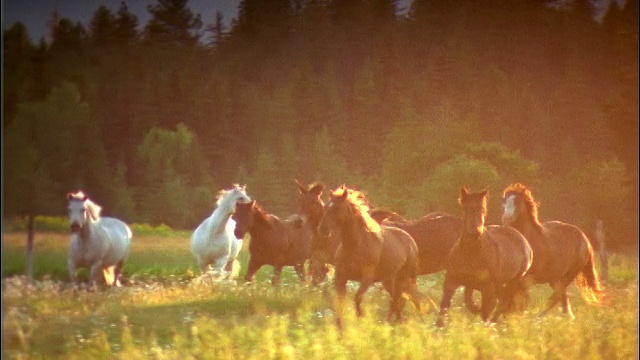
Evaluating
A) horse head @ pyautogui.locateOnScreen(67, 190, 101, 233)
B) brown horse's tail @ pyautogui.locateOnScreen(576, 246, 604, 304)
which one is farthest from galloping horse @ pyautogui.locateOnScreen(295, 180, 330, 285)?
brown horse's tail @ pyautogui.locateOnScreen(576, 246, 604, 304)

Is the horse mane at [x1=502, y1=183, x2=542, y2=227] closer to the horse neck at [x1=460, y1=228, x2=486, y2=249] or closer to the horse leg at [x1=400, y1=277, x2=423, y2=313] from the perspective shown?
the horse neck at [x1=460, y1=228, x2=486, y2=249]

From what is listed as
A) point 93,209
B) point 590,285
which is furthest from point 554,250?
point 93,209

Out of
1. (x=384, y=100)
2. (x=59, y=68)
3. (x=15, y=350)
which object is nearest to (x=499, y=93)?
(x=384, y=100)

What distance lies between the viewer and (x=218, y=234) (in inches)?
340

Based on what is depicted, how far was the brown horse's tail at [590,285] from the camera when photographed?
9.55 metres

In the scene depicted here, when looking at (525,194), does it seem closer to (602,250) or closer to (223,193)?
(602,250)

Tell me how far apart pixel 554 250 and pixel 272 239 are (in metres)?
2.83

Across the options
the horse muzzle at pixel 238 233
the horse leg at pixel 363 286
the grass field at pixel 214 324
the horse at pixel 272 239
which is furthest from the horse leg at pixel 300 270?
the horse leg at pixel 363 286

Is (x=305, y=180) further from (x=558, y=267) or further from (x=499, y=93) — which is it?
(x=558, y=267)

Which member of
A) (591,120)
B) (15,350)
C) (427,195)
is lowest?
(15,350)

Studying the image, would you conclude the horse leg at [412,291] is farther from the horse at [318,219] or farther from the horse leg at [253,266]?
the horse leg at [253,266]

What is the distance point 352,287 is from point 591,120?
2634mm

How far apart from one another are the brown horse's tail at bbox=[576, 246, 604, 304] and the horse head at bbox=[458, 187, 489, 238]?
2.29m

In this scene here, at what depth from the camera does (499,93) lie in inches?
329
